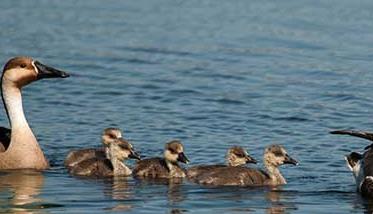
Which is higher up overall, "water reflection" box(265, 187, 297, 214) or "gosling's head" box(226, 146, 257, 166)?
"gosling's head" box(226, 146, 257, 166)

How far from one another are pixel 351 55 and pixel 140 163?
26.7ft

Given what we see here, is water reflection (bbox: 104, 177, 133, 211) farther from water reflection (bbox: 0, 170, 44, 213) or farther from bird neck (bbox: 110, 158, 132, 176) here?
water reflection (bbox: 0, 170, 44, 213)

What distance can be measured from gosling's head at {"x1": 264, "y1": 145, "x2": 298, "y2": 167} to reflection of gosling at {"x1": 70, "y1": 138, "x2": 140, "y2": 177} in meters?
1.53

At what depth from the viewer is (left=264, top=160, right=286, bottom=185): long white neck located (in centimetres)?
1599

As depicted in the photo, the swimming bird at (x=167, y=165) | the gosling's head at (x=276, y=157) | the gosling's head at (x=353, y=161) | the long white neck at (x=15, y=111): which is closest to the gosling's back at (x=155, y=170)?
the swimming bird at (x=167, y=165)

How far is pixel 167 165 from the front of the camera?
16234 mm

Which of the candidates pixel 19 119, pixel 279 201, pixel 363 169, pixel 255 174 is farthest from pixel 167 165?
pixel 363 169

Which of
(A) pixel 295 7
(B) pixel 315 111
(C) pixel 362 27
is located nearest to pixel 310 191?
(B) pixel 315 111

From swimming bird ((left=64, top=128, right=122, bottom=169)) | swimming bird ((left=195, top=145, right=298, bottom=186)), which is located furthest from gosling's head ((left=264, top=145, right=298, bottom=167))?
swimming bird ((left=64, top=128, right=122, bottom=169))

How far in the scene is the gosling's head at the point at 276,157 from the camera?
16062 mm

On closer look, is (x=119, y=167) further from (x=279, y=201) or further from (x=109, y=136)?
(x=279, y=201)

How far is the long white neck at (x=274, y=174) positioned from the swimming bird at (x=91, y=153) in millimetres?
1901

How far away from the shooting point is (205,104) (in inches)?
815

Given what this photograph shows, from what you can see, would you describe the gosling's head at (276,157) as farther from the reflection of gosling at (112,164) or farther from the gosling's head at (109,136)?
the gosling's head at (109,136)
